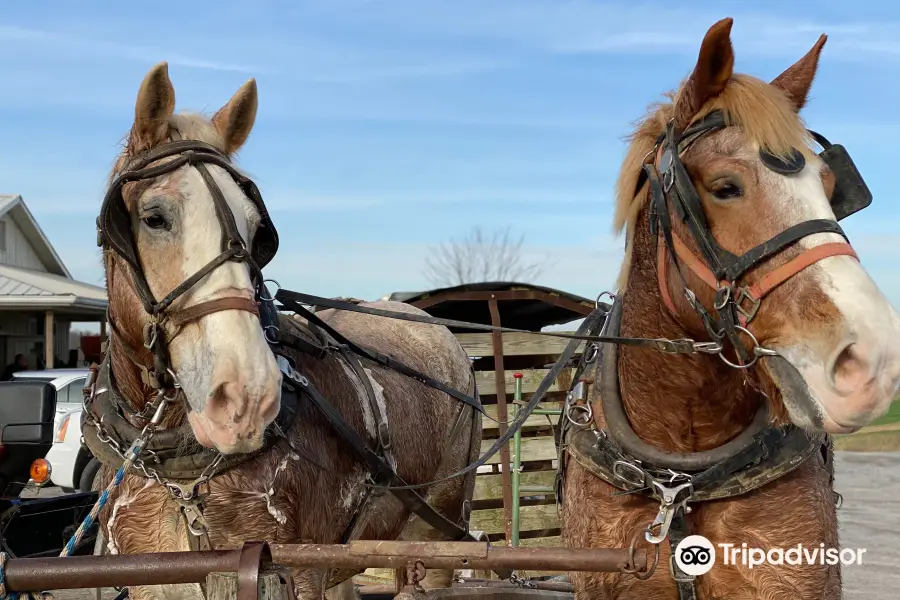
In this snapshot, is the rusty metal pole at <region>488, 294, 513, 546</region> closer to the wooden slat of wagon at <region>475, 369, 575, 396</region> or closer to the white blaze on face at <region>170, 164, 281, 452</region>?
the wooden slat of wagon at <region>475, 369, 575, 396</region>

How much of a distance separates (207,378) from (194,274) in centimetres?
34

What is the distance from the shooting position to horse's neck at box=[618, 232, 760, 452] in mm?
2617

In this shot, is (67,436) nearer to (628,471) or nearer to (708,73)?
(628,471)

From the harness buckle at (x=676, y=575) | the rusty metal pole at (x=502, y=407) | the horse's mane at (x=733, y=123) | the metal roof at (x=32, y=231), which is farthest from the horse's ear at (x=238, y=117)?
the metal roof at (x=32, y=231)

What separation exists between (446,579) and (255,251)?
2761 mm

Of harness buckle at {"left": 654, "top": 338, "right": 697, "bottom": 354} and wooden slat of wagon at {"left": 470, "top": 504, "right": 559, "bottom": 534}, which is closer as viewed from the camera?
harness buckle at {"left": 654, "top": 338, "right": 697, "bottom": 354}

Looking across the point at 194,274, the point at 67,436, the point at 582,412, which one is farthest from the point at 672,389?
the point at 67,436

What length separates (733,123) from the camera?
2465mm

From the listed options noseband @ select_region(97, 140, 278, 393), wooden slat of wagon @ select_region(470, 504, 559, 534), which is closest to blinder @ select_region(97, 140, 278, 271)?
noseband @ select_region(97, 140, 278, 393)

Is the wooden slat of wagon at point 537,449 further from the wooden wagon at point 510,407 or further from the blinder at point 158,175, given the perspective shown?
the blinder at point 158,175

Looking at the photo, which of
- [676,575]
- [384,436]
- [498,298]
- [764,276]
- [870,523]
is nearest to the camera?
[764,276]

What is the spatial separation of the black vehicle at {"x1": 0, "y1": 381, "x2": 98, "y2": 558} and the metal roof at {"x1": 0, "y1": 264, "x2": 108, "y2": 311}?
13605 millimetres

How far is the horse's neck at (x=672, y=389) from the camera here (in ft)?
8.59

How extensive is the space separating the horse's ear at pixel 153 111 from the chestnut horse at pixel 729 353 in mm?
1571
